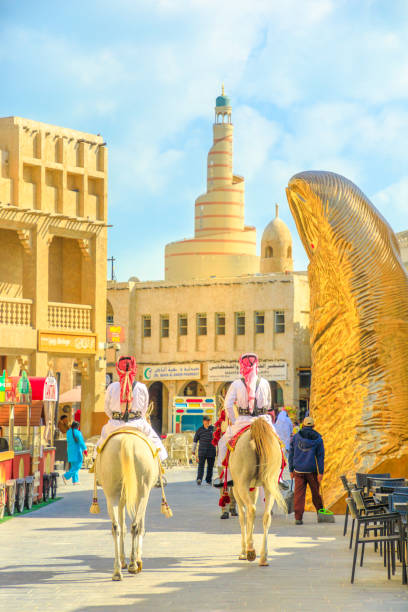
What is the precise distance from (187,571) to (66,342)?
24157mm

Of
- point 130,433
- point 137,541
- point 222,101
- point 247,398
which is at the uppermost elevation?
point 222,101

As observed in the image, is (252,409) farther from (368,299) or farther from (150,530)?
(368,299)

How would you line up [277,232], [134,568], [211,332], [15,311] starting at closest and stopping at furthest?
1. [134,568]
2. [15,311]
3. [211,332]
4. [277,232]

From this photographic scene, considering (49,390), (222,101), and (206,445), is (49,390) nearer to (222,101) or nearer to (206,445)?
(206,445)

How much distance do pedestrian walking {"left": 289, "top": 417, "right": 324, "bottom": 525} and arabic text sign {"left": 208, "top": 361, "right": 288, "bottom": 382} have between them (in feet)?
108

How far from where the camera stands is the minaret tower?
2835 inches

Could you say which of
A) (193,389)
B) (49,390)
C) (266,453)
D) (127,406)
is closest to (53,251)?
(49,390)

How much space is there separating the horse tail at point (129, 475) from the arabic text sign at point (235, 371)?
37.6 meters

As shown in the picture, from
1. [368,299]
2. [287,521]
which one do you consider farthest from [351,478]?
[368,299]

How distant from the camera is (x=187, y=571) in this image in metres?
10.5

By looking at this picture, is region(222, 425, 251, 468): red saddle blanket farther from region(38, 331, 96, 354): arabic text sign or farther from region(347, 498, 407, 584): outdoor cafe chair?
region(38, 331, 96, 354): arabic text sign

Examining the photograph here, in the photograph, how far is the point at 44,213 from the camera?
33750mm

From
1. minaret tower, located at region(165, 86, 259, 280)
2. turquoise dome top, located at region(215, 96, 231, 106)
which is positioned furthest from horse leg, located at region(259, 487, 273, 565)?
turquoise dome top, located at region(215, 96, 231, 106)

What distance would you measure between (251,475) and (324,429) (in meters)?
5.50
